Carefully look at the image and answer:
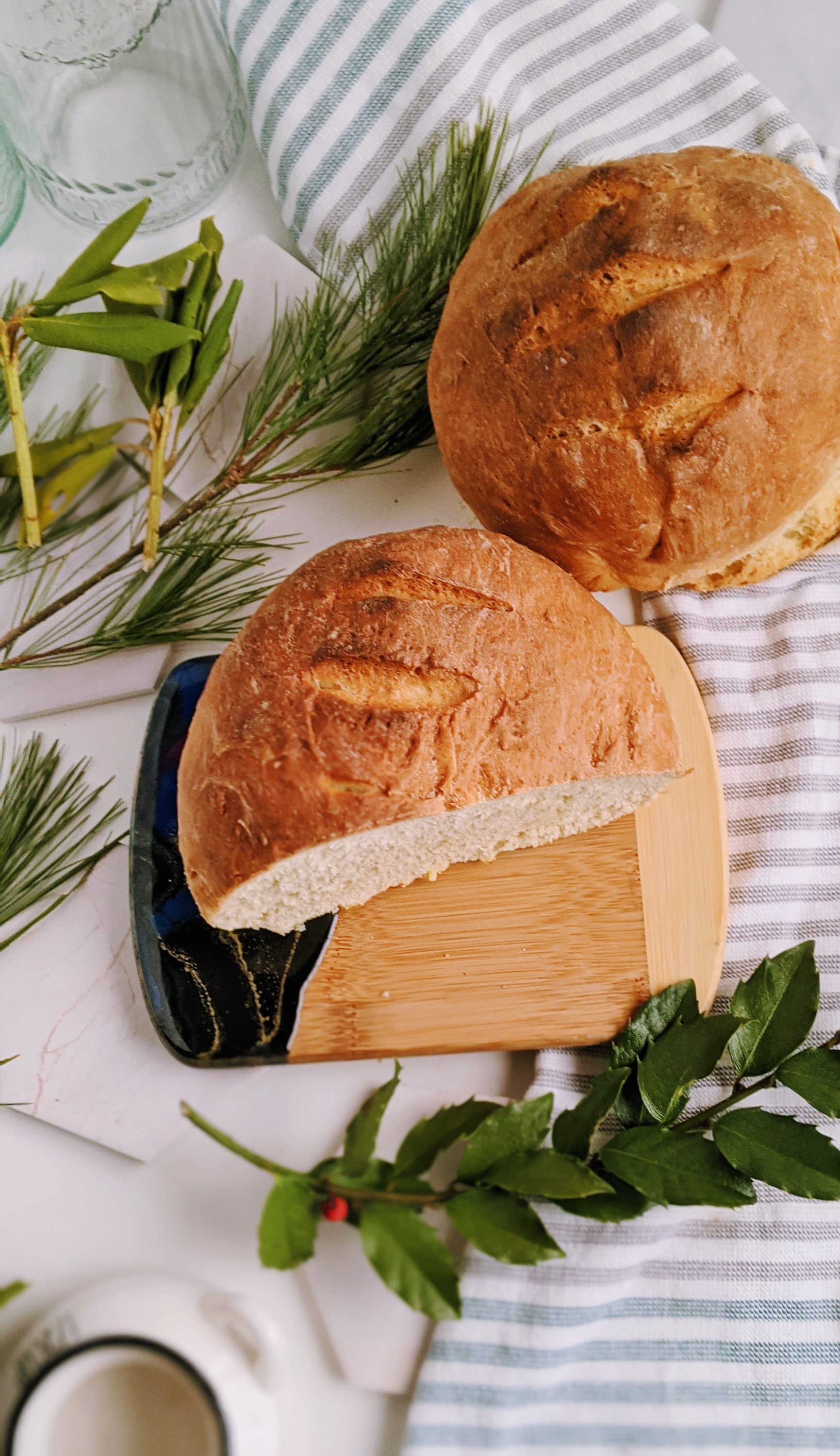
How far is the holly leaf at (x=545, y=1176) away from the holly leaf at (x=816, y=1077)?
277mm

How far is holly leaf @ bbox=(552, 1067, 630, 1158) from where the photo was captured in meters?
1.22

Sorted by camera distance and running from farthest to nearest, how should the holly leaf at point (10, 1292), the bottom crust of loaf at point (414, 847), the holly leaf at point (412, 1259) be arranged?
the bottom crust of loaf at point (414, 847) → the holly leaf at point (412, 1259) → the holly leaf at point (10, 1292)

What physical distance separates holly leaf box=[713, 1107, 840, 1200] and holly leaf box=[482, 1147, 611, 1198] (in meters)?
0.17

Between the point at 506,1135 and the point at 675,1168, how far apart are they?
21 cm

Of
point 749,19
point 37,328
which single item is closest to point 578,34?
point 749,19

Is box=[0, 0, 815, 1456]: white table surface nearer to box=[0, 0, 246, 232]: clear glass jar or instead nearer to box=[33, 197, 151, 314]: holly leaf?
box=[33, 197, 151, 314]: holly leaf

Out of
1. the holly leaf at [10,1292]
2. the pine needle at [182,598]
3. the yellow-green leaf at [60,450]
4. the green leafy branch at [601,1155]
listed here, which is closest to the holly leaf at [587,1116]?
the green leafy branch at [601,1155]

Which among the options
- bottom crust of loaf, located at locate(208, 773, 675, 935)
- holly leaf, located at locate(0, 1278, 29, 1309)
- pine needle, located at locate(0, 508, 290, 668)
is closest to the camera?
holly leaf, located at locate(0, 1278, 29, 1309)

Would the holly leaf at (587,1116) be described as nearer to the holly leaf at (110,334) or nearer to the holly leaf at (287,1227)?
the holly leaf at (287,1227)

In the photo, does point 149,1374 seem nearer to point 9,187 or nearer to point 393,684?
point 393,684

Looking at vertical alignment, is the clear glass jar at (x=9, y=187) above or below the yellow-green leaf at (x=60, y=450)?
above

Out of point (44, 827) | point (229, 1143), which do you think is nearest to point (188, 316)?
point (44, 827)

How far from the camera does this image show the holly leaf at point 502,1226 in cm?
115


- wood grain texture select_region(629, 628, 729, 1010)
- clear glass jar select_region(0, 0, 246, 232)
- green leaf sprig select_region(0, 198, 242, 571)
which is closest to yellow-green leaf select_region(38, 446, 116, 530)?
green leaf sprig select_region(0, 198, 242, 571)
